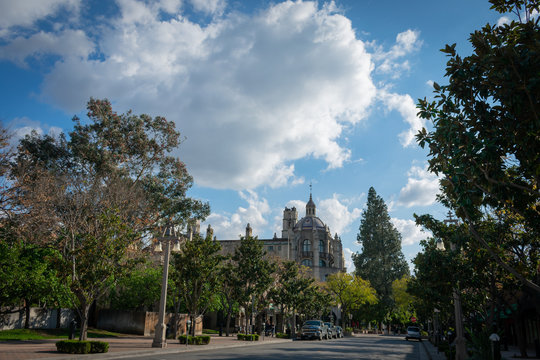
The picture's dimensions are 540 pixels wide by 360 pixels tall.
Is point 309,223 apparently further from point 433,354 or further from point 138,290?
point 433,354

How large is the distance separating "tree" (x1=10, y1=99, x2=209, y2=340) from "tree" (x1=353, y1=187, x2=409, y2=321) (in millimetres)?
46187

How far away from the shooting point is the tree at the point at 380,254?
71.6 metres

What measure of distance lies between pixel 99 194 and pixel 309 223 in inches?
2787

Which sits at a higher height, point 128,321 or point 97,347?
point 97,347

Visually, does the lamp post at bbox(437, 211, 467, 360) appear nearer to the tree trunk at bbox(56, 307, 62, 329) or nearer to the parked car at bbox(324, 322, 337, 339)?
the tree trunk at bbox(56, 307, 62, 329)

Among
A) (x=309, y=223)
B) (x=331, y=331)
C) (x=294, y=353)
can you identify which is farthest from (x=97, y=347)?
(x=309, y=223)

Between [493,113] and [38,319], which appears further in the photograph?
[38,319]

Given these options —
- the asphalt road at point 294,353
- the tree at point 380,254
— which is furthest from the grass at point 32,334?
the tree at point 380,254

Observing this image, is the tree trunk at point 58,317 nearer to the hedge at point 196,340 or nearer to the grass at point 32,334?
the grass at point 32,334

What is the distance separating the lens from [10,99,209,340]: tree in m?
18.5

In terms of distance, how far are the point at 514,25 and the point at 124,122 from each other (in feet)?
102

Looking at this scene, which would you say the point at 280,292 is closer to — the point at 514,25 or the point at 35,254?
the point at 35,254

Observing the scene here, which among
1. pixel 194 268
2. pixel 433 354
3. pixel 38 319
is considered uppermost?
pixel 194 268

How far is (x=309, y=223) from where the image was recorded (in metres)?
94.1
